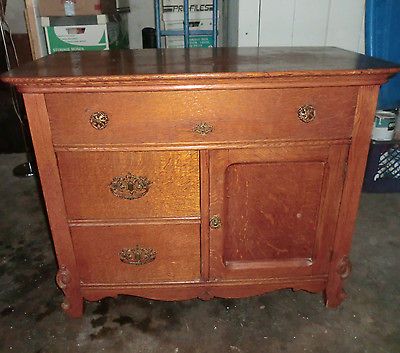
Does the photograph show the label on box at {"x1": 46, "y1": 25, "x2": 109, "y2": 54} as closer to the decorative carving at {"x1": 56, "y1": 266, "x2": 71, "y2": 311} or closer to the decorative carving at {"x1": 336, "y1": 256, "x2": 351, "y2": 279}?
the decorative carving at {"x1": 56, "y1": 266, "x2": 71, "y2": 311}

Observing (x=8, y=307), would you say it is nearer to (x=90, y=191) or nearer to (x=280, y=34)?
(x=90, y=191)

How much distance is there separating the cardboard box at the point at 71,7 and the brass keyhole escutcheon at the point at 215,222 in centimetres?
171

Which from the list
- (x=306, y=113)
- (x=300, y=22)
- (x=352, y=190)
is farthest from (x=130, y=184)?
(x=300, y=22)

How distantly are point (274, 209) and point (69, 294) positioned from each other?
822 mm

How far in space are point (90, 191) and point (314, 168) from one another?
2.45ft

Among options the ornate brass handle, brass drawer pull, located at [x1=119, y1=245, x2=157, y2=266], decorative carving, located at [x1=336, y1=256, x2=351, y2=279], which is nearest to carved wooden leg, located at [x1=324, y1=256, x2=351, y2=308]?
decorative carving, located at [x1=336, y1=256, x2=351, y2=279]

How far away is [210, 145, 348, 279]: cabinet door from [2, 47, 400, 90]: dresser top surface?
0.81 feet

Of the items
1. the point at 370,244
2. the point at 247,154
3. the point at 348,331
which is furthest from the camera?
the point at 370,244

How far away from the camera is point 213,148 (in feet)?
3.81

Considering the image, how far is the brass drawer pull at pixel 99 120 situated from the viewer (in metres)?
1.10

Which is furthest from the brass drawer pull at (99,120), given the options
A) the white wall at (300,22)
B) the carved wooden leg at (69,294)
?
Result: the white wall at (300,22)

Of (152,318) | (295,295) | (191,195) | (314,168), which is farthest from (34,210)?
(314,168)

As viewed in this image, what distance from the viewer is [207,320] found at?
143 centimetres

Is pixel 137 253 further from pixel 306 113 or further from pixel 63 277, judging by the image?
pixel 306 113
